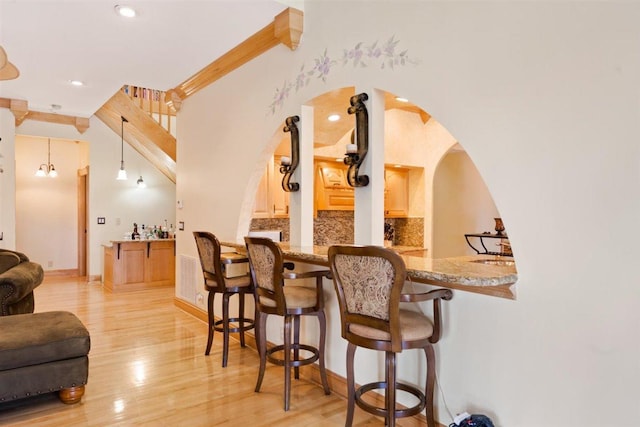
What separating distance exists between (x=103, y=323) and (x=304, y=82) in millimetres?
3658

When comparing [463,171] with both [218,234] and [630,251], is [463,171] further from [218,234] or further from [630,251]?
[630,251]

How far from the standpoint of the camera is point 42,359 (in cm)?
266

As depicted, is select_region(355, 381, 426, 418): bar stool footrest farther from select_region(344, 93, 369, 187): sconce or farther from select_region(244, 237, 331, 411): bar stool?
select_region(344, 93, 369, 187): sconce

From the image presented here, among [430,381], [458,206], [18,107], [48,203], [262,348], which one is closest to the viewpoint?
[430,381]

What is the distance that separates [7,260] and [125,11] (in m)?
2.79

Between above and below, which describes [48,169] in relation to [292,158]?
above

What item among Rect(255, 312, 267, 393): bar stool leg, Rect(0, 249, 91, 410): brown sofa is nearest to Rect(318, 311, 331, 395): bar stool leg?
Rect(255, 312, 267, 393): bar stool leg

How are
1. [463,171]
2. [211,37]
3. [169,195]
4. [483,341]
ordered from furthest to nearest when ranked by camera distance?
[169,195], [463,171], [211,37], [483,341]

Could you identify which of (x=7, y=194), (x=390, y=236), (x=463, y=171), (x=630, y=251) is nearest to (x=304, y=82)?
(x=630, y=251)

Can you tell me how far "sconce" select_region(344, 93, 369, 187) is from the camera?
2.75 m

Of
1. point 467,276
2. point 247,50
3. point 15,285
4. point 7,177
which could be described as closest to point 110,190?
point 7,177

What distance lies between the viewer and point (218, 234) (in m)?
4.51

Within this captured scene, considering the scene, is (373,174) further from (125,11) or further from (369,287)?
(125,11)

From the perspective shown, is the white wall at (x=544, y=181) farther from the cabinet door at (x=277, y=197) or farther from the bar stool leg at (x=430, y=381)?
the cabinet door at (x=277, y=197)
